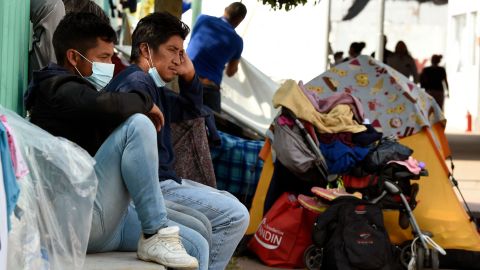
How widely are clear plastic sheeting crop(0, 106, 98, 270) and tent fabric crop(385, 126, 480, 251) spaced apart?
455cm

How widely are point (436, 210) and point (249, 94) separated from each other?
13.4ft

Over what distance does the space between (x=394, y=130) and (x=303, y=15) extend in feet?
49.5

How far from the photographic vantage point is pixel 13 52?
504 centimetres

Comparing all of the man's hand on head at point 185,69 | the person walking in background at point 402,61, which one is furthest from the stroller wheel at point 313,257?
the person walking in background at point 402,61

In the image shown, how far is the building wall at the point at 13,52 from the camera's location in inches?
192

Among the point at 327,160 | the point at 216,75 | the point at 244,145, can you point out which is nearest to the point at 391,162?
the point at 327,160

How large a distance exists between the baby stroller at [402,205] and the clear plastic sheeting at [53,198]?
3901 millimetres

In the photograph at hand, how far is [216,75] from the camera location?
10445mm

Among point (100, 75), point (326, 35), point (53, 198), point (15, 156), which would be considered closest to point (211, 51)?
point (100, 75)

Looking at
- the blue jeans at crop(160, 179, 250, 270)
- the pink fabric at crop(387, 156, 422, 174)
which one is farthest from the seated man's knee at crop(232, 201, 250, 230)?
the pink fabric at crop(387, 156, 422, 174)

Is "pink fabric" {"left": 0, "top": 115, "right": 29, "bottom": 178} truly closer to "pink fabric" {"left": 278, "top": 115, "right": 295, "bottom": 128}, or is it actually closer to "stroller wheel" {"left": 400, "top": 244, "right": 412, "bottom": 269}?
"pink fabric" {"left": 278, "top": 115, "right": 295, "bottom": 128}

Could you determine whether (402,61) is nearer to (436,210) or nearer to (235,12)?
(235,12)

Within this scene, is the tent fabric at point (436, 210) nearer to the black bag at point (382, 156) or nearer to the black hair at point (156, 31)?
the black bag at point (382, 156)

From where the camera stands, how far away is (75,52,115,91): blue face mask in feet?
16.3
